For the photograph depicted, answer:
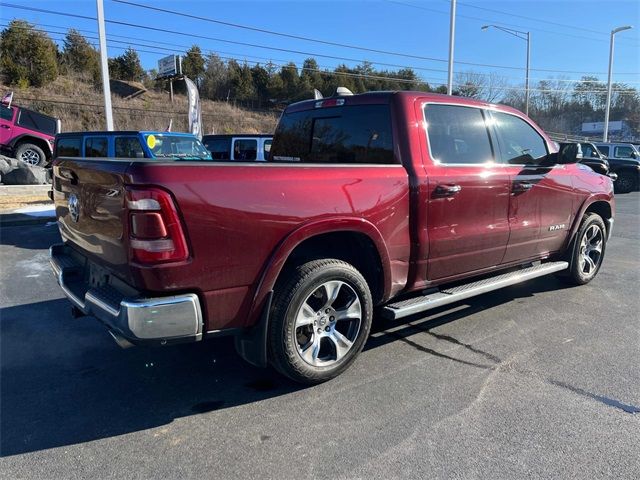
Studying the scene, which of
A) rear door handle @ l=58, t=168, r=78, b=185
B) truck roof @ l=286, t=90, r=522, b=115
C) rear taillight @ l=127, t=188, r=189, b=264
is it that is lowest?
rear taillight @ l=127, t=188, r=189, b=264

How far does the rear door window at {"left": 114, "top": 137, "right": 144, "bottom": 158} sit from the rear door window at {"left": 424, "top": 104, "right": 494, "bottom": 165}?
25.3 feet

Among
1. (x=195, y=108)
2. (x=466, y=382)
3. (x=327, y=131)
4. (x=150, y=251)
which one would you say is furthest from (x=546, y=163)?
(x=195, y=108)

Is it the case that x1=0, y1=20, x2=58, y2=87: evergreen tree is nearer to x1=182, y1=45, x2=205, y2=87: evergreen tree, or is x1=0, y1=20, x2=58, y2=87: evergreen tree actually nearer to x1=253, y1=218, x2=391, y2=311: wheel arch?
x1=182, y1=45, x2=205, y2=87: evergreen tree

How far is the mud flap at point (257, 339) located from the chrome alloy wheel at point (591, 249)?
419 centimetres

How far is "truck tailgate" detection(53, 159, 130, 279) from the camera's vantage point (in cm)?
272

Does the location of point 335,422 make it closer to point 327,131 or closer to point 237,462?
point 237,462

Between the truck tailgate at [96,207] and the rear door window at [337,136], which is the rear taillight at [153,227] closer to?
the truck tailgate at [96,207]

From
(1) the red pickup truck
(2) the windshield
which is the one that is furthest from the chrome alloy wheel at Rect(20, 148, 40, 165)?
(1) the red pickup truck

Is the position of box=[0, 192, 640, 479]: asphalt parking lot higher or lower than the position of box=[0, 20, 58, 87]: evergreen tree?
lower

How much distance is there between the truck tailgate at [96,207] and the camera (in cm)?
272

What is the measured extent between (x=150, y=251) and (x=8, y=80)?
3820 centimetres

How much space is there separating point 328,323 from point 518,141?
277cm

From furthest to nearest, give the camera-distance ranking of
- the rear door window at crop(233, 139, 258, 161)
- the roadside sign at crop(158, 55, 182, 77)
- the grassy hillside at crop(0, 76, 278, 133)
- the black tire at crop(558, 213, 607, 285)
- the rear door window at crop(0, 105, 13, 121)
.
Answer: the roadside sign at crop(158, 55, 182, 77)
the grassy hillside at crop(0, 76, 278, 133)
the rear door window at crop(0, 105, 13, 121)
the rear door window at crop(233, 139, 258, 161)
the black tire at crop(558, 213, 607, 285)

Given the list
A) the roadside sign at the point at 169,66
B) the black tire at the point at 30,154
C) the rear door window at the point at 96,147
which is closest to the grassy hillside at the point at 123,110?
the roadside sign at the point at 169,66
